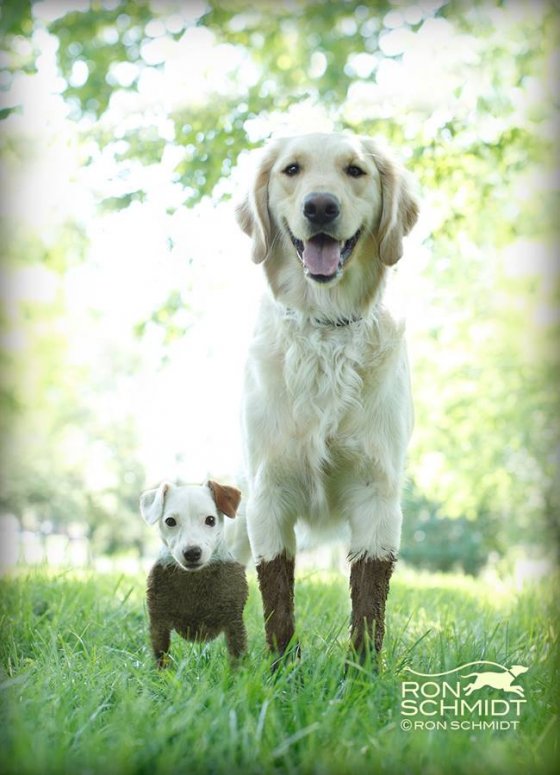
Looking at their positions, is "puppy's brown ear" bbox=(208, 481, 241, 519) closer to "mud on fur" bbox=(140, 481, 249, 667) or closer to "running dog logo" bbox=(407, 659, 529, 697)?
"mud on fur" bbox=(140, 481, 249, 667)

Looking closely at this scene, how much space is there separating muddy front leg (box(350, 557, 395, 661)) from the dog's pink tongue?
3.84 ft

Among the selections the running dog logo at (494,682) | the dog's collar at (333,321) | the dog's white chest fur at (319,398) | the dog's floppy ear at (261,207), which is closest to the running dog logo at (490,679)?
the running dog logo at (494,682)

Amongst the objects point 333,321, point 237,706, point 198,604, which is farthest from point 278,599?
point 333,321

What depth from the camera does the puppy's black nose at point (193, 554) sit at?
3017mm

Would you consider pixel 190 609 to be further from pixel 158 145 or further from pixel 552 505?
pixel 552 505

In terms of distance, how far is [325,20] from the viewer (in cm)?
559

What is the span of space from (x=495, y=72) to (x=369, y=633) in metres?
5.38

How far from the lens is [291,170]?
10.9ft

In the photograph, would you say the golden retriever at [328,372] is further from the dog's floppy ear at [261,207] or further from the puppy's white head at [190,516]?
the puppy's white head at [190,516]

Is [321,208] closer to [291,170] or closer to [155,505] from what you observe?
[291,170]

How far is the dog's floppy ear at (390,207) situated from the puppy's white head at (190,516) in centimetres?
120

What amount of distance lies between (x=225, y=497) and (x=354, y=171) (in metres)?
1.43

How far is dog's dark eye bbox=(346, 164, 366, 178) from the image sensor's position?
3.29m

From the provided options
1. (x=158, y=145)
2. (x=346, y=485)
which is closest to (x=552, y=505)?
(x=158, y=145)
